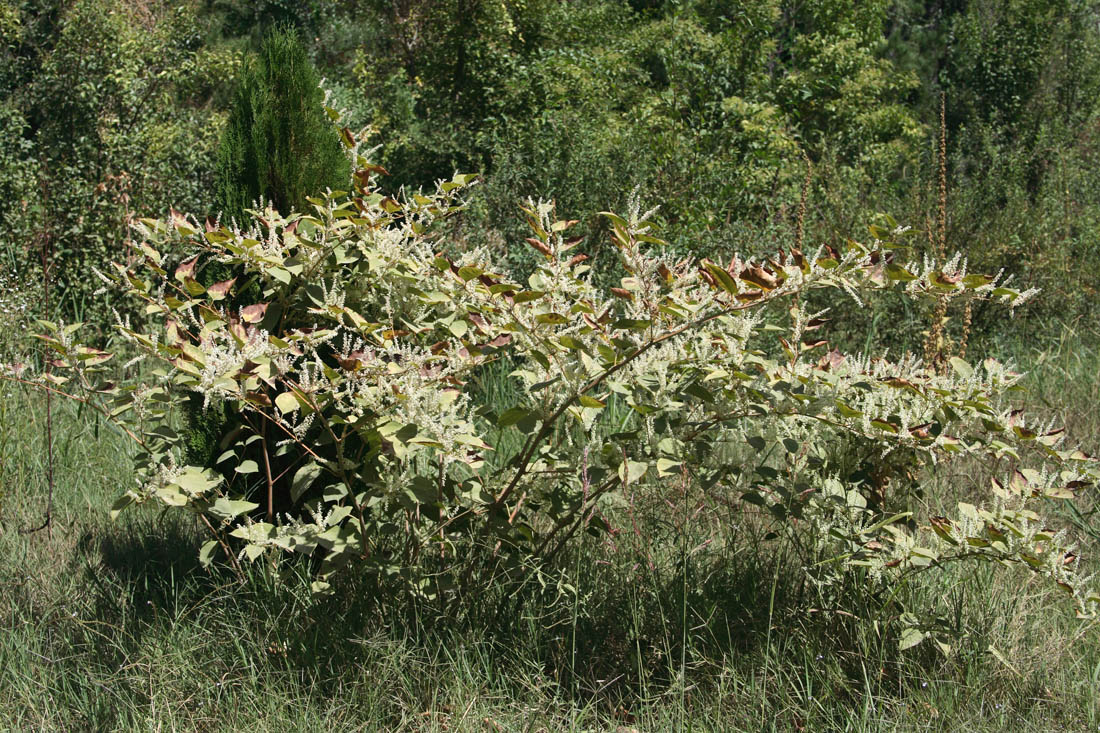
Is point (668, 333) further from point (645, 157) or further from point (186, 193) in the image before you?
point (186, 193)

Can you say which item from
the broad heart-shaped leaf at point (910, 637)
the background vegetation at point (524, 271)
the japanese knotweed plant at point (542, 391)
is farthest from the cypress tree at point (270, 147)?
the broad heart-shaped leaf at point (910, 637)

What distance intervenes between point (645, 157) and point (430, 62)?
7452 mm

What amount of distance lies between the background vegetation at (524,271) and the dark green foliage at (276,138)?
0.65 ft

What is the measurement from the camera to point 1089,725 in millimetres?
2223

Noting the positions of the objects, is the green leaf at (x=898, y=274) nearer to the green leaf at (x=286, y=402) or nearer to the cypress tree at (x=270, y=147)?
the green leaf at (x=286, y=402)

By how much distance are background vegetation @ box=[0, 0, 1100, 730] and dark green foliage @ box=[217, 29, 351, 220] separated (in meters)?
0.20

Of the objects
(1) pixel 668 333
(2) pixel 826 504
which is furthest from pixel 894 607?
(1) pixel 668 333

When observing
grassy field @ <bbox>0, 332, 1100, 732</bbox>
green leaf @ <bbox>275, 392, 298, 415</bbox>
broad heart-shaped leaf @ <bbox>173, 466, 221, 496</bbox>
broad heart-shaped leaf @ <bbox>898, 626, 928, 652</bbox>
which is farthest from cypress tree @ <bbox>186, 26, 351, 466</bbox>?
broad heart-shaped leaf @ <bbox>898, 626, 928, 652</bbox>

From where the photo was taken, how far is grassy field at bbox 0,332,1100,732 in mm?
2291

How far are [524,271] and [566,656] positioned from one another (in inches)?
141

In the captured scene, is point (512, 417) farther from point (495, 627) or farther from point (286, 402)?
point (495, 627)

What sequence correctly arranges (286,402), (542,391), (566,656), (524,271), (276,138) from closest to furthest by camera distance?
(286,402) < (542,391) < (566,656) < (276,138) < (524,271)

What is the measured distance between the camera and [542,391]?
229 centimetres

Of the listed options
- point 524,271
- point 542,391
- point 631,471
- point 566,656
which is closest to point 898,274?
point 631,471
